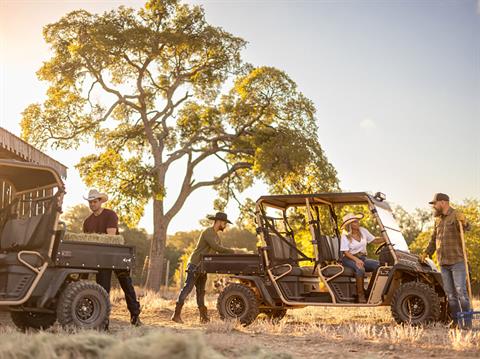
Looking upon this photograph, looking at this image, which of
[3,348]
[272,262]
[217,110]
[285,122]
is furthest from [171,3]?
[3,348]

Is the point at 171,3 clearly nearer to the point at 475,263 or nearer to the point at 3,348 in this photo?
the point at 475,263

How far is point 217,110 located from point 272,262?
1816 cm

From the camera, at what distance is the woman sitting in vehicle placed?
471 inches

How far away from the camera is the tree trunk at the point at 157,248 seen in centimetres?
2872

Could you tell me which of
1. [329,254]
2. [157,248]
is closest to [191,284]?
[329,254]

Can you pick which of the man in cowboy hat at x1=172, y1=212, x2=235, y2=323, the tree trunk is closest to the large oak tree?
the tree trunk

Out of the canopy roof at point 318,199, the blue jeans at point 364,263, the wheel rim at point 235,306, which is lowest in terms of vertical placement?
the wheel rim at point 235,306

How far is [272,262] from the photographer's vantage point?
41.0 feet

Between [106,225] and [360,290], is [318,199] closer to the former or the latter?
[360,290]

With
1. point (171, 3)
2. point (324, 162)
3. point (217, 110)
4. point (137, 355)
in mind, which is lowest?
point (137, 355)

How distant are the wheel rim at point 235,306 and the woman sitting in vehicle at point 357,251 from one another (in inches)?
70.6

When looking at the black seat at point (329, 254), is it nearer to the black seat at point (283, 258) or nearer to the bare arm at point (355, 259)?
the bare arm at point (355, 259)

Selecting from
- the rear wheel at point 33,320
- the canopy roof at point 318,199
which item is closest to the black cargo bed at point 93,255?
the rear wheel at point 33,320

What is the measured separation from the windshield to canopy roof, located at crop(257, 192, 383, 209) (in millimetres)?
217
